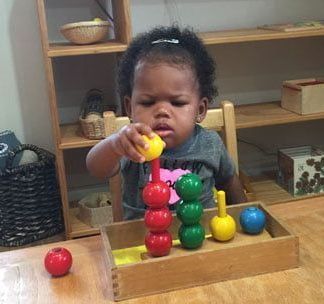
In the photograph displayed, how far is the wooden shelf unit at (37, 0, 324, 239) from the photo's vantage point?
1992 millimetres

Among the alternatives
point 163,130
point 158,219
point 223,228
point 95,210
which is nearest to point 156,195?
point 158,219

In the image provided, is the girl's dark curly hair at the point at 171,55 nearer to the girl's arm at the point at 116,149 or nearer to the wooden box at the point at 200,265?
the girl's arm at the point at 116,149

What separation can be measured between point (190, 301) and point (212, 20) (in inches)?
77.3

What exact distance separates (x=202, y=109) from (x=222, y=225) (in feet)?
1.33

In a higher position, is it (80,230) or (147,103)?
(147,103)

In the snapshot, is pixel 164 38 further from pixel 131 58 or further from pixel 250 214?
pixel 250 214

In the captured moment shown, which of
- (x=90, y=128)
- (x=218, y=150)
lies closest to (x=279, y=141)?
(x=90, y=128)

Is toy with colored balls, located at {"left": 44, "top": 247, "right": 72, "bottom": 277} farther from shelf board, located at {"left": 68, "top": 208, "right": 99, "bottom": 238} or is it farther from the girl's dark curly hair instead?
shelf board, located at {"left": 68, "top": 208, "right": 99, "bottom": 238}

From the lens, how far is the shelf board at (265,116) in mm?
2217

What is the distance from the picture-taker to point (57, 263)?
2.57 ft

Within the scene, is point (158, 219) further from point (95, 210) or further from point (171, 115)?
point (95, 210)

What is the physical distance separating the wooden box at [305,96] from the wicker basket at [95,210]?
1002mm

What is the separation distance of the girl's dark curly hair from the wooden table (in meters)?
0.40

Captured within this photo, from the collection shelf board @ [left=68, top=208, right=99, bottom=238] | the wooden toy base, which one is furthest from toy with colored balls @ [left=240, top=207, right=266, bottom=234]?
shelf board @ [left=68, top=208, right=99, bottom=238]
